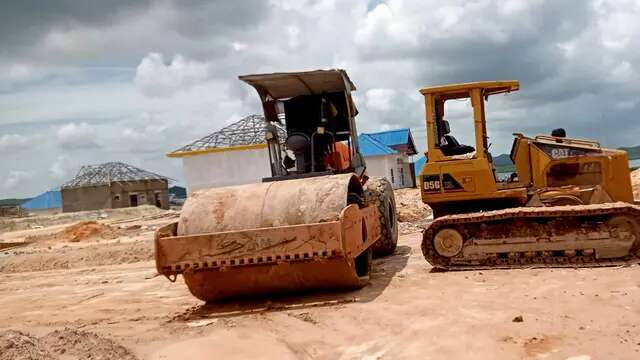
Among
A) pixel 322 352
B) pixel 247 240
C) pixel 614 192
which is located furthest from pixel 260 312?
pixel 614 192

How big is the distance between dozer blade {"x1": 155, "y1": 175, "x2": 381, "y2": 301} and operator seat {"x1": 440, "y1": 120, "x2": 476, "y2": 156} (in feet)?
7.17

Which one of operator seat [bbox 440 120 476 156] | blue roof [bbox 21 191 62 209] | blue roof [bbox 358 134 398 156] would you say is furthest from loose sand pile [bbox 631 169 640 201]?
blue roof [bbox 21 191 62 209]

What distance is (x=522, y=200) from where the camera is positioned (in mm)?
8594

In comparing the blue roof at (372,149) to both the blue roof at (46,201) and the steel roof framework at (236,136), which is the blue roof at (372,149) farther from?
the blue roof at (46,201)

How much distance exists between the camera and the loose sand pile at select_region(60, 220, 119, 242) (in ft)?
74.0

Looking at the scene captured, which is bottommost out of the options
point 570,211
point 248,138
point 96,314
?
point 96,314

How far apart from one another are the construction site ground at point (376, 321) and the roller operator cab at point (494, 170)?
115 centimetres

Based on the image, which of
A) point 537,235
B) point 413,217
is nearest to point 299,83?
point 537,235

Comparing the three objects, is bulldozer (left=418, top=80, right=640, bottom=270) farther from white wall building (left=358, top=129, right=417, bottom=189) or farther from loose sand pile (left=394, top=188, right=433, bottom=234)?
white wall building (left=358, top=129, right=417, bottom=189)

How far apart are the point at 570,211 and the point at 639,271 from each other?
1012 mm

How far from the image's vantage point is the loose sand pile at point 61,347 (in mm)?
4727

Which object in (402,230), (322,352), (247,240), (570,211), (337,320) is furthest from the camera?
A: (402,230)

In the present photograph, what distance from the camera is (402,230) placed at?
15.5m

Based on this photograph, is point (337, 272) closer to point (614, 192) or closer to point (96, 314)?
point (96, 314)
